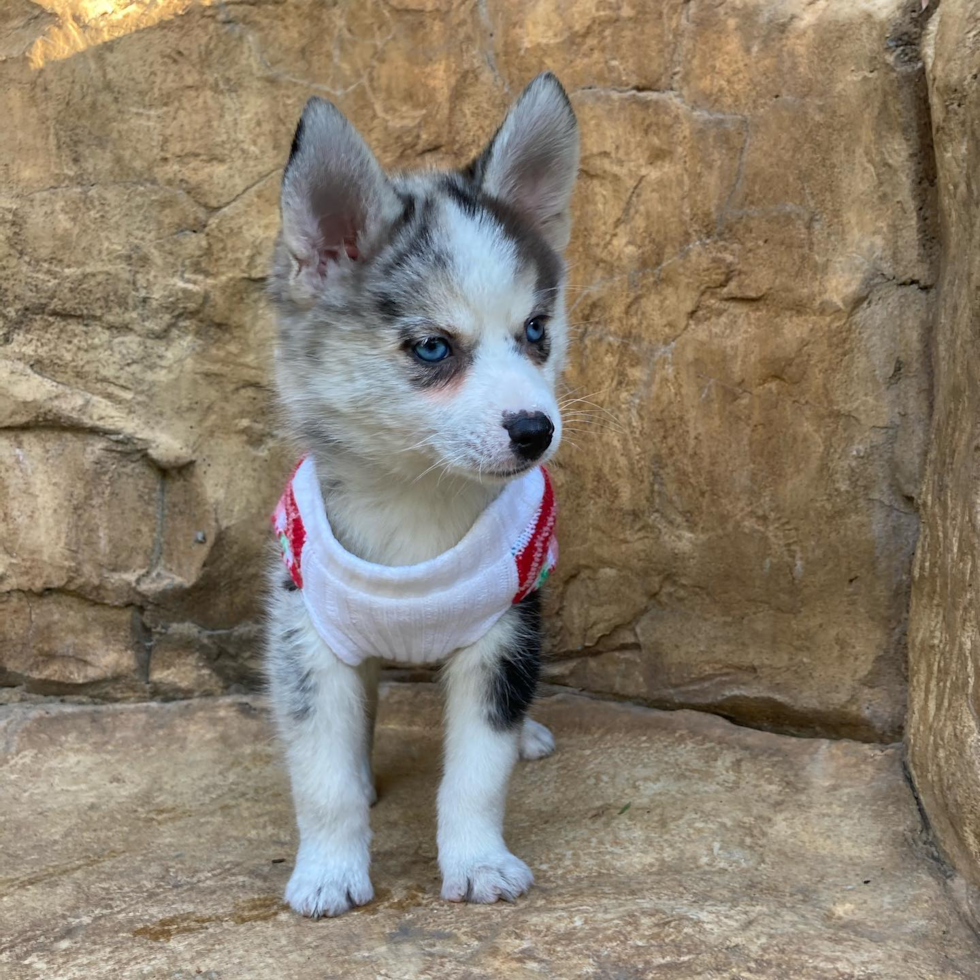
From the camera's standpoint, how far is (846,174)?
328cm

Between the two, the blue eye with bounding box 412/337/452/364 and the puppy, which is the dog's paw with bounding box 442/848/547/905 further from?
the blue eye with bounding box 412/337/452/364

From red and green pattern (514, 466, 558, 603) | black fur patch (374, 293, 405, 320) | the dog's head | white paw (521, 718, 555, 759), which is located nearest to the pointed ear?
the dog's head

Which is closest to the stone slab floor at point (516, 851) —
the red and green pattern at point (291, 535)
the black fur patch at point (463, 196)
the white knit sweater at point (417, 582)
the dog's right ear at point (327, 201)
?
the white knit sweater at point (417, 582)

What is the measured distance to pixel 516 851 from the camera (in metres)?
2.93

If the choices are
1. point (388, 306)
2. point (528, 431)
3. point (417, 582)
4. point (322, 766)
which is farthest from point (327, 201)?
point (322, 766)

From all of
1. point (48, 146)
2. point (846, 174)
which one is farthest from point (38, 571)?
point (846, 174)

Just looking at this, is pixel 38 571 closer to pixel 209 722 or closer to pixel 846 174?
pixel 209 722

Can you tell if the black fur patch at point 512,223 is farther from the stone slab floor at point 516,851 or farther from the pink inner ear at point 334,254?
the stone slab floor at point 516,851

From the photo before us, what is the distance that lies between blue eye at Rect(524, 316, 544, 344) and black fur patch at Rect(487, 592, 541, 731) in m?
0.68

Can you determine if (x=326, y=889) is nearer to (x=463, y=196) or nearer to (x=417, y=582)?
(x=417, y=582)

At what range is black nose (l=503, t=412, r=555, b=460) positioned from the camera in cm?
236

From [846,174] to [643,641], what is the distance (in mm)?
1618

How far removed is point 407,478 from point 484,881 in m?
0.99

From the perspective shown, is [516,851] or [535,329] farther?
[516,851]
